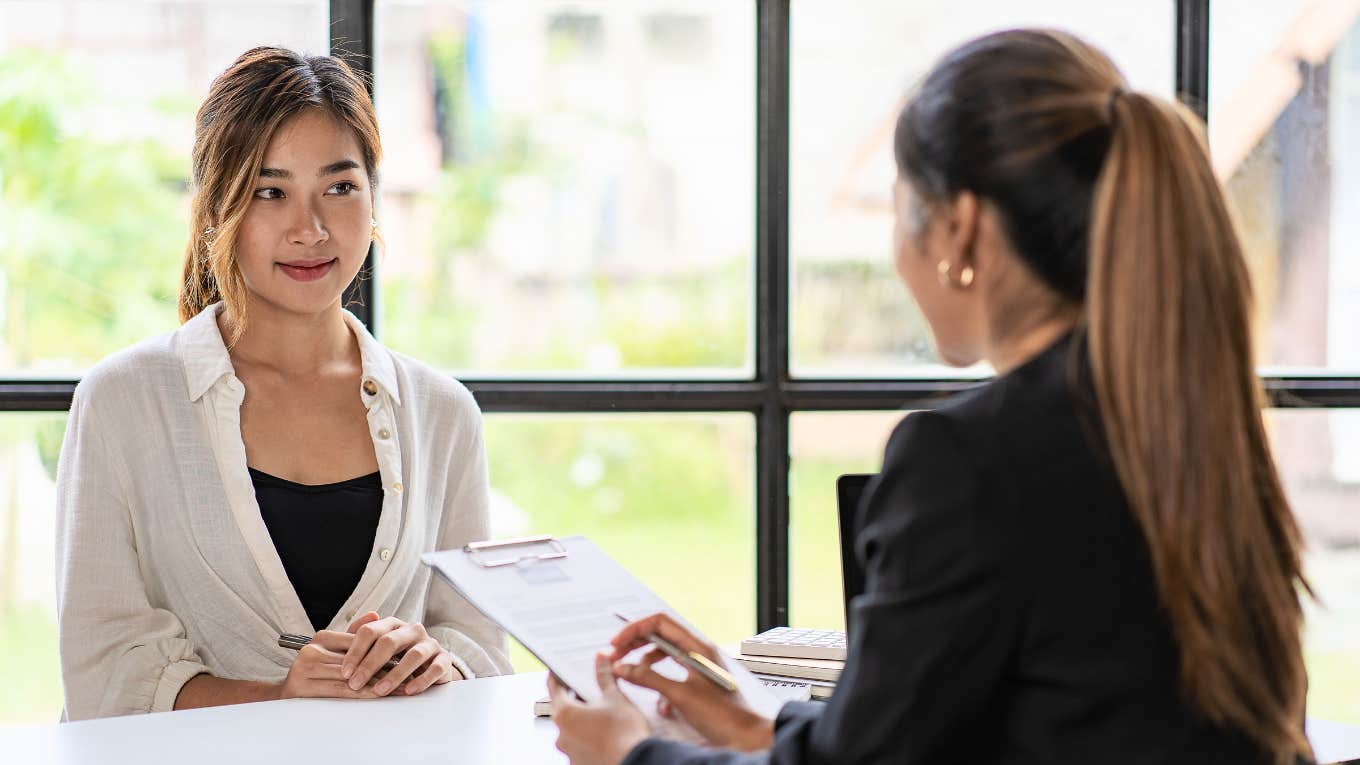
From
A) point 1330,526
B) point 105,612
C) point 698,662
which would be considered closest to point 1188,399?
point 698,662

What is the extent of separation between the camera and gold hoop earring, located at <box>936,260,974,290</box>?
42.5 inches

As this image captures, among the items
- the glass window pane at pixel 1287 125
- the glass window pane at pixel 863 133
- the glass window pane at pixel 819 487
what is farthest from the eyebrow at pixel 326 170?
the glass window pane at pixel 1287 125

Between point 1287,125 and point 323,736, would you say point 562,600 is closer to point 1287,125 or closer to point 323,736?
point 323,736

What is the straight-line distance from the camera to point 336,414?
7.58ft

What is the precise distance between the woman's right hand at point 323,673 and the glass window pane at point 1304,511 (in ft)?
4.79

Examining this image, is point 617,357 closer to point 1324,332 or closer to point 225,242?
point 225,242

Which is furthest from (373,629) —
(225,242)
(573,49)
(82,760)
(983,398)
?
(573,49)

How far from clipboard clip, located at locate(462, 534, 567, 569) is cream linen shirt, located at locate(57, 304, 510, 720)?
52 centimetres

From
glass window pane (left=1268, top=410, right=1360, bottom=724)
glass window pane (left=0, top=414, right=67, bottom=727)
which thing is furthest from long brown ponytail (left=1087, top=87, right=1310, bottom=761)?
glass window pane (left=0, top=414, right=67, bottom=727)

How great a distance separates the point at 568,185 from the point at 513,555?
1.61m

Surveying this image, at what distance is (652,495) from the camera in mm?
3139

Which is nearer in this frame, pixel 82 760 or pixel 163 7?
pixel 82 760

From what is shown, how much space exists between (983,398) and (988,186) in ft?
0.56

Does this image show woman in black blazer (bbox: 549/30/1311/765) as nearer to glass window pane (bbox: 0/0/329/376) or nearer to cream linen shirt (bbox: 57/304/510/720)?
cream linen shirt (bbox: 57/304/510/720)
